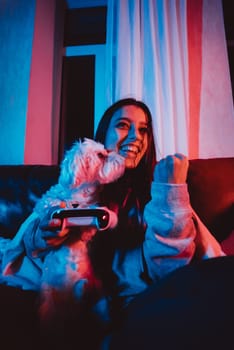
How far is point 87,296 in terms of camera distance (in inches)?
21.8

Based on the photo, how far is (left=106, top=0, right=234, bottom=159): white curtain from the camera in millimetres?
1438

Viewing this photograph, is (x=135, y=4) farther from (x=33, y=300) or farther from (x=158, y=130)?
(x=33, y=300)

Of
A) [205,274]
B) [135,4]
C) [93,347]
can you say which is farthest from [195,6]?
[93,347]

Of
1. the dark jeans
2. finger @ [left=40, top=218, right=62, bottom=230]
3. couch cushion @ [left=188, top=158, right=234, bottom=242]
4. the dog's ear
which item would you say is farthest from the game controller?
couch cushion @ [left=188, top=158, right=234, bottom=242]

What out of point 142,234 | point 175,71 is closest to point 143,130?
point 142,234

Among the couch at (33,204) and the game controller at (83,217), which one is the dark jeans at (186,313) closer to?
the couch at (33,204)

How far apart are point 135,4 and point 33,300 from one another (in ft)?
5.58

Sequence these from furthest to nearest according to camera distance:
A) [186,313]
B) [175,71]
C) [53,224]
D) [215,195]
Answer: [175,71] → [215,195] → [53,224] → [186,313]

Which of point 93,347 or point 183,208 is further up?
point 183,208

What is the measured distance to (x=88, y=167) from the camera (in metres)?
0.67

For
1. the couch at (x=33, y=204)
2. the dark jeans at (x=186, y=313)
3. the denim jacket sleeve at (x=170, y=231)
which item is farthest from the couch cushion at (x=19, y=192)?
the dark jeans at (x=186, y=313)

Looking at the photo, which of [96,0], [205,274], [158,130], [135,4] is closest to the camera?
[205,274]

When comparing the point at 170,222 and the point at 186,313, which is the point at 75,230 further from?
the point at 186,313

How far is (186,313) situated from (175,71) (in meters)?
1.45
